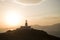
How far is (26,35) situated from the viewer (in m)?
3.43

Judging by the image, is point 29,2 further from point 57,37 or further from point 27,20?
point 57,37

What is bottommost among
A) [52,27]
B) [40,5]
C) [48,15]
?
[52,27]

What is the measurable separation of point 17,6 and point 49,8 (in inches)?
29.1

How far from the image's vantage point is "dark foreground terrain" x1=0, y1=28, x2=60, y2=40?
11.1 feet

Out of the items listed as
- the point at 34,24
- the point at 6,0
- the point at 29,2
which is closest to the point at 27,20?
the point at 34,24

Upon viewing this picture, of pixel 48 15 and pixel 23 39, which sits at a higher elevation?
pixel 48 15

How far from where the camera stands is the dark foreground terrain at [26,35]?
3.38 meters

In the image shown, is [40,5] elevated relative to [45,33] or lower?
elevated

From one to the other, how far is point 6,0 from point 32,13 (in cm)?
65

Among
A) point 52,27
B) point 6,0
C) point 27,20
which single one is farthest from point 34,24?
point 6,0

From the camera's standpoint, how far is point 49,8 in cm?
362

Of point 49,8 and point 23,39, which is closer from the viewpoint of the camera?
point 23,39

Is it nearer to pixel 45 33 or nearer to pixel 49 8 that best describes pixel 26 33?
pixel 45 33

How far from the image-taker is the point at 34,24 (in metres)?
3.50
